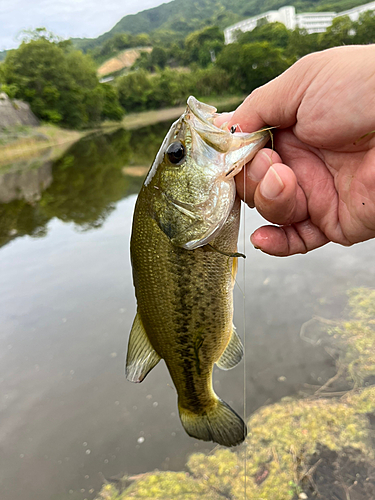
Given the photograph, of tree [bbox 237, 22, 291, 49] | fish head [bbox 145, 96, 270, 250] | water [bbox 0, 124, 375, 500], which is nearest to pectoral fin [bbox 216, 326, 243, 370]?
fish head [bbox 145, 96, 270, 250]

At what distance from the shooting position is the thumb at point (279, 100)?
1.60 m

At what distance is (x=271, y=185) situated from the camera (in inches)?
65.7

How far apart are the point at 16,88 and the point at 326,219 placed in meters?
50.6

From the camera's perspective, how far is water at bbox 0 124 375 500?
10.6 feet

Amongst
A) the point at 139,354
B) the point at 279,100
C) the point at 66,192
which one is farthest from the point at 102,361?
the point at 66,192

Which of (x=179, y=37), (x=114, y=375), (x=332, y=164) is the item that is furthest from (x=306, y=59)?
(x=179, y=37)

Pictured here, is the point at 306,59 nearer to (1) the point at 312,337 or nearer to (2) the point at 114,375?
(1) the point at 312,337

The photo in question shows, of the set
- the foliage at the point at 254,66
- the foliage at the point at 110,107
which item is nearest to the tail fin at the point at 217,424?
the foliage at the point at 110,107

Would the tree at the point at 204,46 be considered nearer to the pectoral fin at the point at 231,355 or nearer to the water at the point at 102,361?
the water at the point at 102,361

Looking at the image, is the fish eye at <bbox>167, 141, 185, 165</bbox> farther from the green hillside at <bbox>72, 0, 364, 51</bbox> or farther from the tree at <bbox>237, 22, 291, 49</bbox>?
the green hillside at <bbox>72, 0, 364, 51</bbox>

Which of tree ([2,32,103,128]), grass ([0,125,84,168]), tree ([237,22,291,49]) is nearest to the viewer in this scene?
grass ([0,125,84,168])

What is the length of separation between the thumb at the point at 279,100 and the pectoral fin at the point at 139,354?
125 cm

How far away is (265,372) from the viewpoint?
3730mm

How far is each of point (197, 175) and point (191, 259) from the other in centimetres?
44
